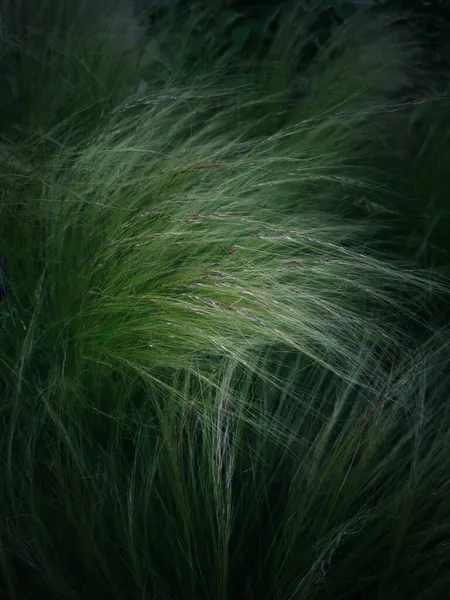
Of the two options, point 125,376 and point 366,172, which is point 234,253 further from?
point 366,172

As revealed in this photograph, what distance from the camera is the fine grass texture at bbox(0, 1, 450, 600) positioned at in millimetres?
1278

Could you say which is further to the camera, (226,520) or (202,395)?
(202,395)

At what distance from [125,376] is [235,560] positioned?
0.42 metres

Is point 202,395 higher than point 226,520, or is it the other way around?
point 202,395

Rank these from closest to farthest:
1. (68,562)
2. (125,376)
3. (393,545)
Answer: (393,545)
(68,562)
(125,376)

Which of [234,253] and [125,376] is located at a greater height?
[234,253]

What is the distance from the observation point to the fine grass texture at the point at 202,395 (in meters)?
1.28

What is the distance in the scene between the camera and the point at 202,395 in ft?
4.45

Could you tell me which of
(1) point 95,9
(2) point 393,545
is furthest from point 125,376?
(1) point 95,9

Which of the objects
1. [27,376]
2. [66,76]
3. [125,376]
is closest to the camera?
[125,376]

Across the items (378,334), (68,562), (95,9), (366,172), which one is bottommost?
(68,562)

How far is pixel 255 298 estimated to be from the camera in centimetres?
144

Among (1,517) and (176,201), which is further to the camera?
(176,201)

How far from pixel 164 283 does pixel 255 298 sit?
0.21 m
